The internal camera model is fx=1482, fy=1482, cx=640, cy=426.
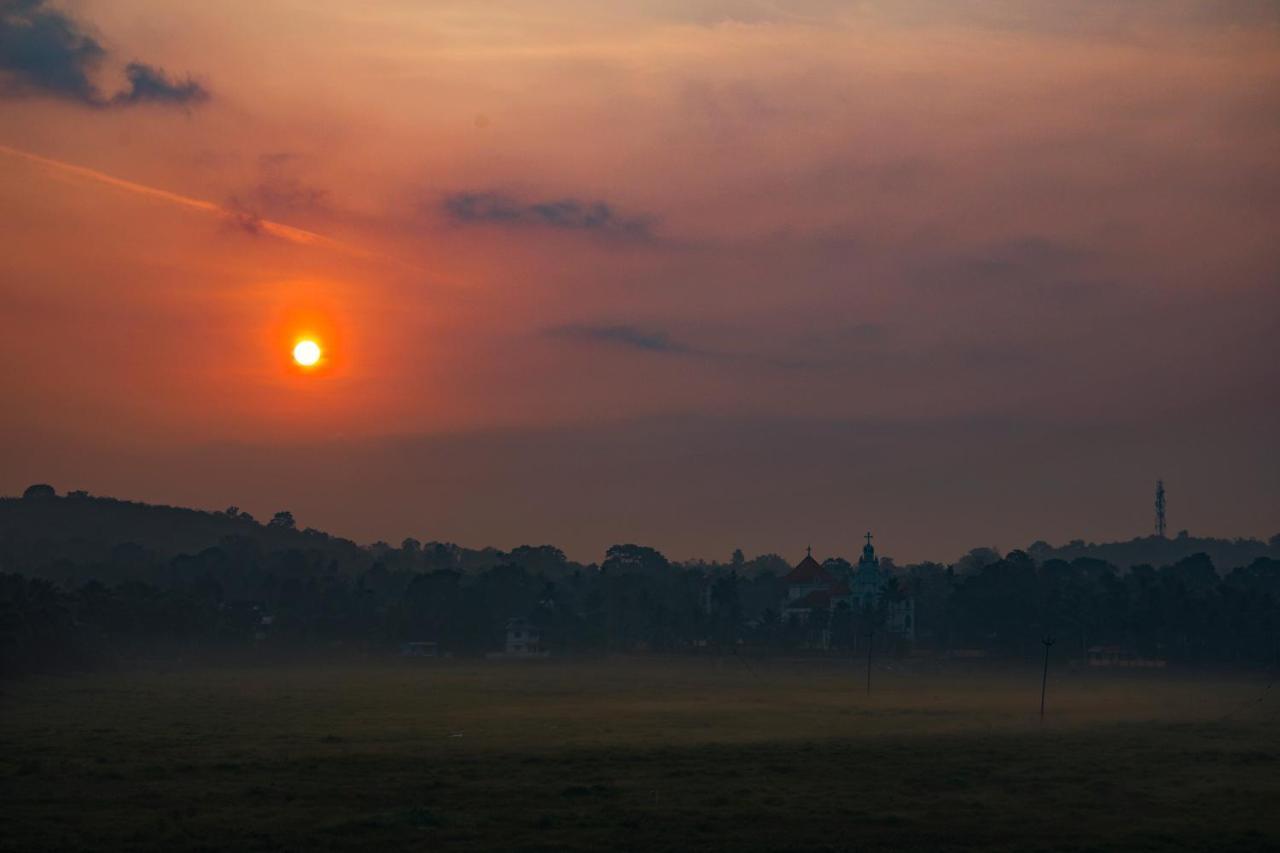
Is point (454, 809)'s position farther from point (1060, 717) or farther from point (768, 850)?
point (1060, 717)

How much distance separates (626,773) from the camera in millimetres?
67250

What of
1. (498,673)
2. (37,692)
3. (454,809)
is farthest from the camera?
(498,673)

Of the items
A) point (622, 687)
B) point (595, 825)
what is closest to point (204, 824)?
point (595, 825)

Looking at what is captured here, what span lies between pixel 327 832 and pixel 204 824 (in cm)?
478

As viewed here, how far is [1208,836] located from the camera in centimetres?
5300

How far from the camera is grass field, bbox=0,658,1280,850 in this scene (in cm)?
5178

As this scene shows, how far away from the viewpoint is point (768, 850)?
161ft

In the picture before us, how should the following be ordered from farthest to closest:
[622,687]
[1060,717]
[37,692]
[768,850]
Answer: [622,687] < [37,692] < [1060,717] < [768,850]

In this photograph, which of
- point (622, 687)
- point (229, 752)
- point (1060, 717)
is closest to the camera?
point (229, 752)

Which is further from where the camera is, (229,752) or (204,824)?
(229,752)

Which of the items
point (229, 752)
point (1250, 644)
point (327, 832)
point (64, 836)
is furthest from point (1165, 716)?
point (1250, 644)

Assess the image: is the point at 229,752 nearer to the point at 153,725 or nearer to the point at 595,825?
the point at 153,725

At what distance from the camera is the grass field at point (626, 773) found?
2039 inches

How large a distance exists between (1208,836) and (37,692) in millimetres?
101022
